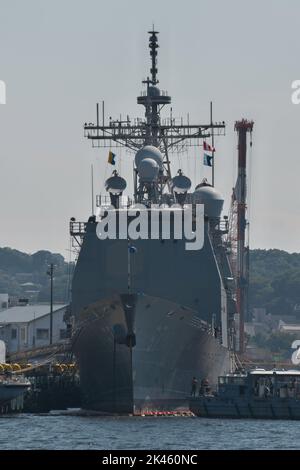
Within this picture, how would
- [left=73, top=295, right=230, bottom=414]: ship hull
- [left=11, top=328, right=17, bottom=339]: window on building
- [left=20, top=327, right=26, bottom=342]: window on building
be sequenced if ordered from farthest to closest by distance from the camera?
[left=11, top=328, right=17, bottom=339]: window on building
[left=20, top=327, right=26, bottom=342]: window on building
[left=73, top=295, right=230, bottom=414]: ship hull

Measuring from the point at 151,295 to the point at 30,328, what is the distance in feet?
138

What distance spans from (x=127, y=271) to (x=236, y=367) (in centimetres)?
1009

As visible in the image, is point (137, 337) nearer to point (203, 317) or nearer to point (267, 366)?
point (203, 317)

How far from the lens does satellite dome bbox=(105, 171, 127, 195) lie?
71500 millimetres

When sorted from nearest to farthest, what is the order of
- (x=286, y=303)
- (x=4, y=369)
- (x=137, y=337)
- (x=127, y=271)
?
(x=137, y=337)
(x=127, y=271)
(x=4, y=369)
(x=286, y=303)

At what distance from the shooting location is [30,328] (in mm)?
109750

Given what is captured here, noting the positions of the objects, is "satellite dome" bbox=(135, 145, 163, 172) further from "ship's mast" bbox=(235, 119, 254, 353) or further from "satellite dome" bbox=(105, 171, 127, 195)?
"ship's mast" bbox=(235, 119, 254, 353)

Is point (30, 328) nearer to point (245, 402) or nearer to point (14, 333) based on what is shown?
point (14, 333)

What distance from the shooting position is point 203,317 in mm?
69375

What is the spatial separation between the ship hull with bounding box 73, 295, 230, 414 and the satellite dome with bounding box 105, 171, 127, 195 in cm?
597

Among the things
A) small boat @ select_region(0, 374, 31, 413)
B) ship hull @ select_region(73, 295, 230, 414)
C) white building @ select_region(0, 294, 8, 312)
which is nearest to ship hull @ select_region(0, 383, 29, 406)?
small boat @ select_region(0, 374, 31, 413)

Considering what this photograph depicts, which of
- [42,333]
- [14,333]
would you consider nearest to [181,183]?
[42,333]

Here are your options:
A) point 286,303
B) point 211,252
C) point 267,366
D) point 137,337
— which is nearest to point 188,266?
point 211,252

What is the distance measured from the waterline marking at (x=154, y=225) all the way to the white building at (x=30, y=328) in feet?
126
